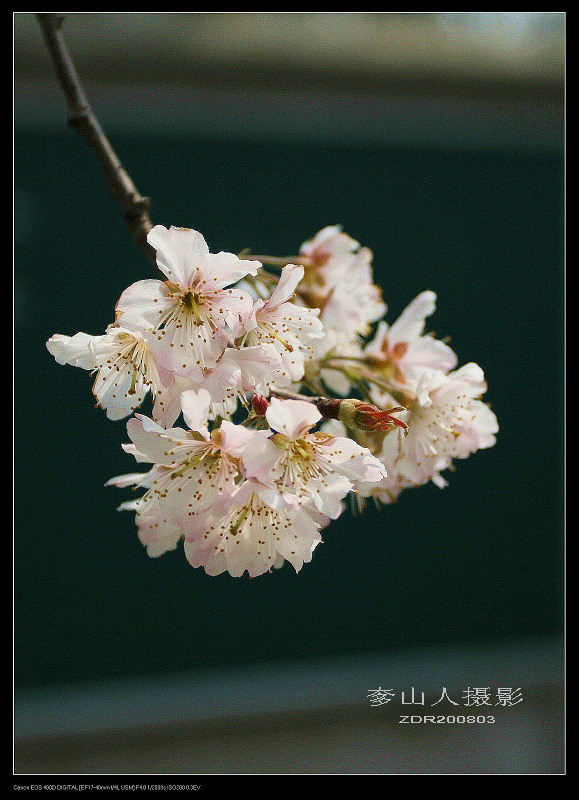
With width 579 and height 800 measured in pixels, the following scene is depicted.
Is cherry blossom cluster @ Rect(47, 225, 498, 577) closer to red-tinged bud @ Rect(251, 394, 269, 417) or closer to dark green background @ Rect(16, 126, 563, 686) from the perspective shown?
red-tinged bud @ Rect(251, 394, 269, 417)

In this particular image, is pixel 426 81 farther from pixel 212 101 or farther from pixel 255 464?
pixel 255 464

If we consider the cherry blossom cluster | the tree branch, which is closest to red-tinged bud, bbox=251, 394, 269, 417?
the cherry blossom cluster

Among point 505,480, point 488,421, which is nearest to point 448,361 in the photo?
point 488,421

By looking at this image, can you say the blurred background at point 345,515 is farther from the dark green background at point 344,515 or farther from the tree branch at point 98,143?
the tree branch at point 98,143

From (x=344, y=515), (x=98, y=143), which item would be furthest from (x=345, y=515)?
(x=98, y=143)

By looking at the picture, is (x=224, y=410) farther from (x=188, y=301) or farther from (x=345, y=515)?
(x=345, y=515)

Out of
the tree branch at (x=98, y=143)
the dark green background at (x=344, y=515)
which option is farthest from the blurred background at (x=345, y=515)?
the tree branch at (x=98, y=143)
